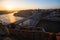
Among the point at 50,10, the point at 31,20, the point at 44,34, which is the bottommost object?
the point at 44,34

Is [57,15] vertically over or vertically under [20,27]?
over

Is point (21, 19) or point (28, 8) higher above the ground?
point (28, 8)

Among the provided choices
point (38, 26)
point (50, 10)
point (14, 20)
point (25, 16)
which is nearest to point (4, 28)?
point (14, 20)

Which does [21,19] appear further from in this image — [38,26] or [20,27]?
[38,26]

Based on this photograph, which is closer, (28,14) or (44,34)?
(44,34)

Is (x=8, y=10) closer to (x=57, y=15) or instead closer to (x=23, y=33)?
(x=23, y=33)

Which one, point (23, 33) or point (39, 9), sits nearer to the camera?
point (23, 33)

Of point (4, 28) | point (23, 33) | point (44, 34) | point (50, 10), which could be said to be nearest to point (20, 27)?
point (23, 33)
